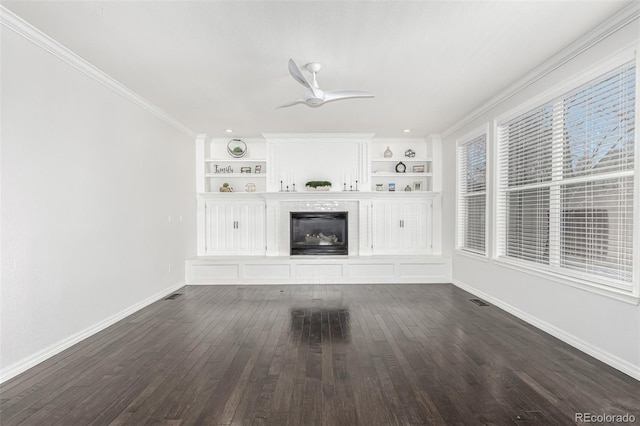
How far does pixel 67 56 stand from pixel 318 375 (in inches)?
141

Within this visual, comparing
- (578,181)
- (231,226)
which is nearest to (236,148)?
(231,226)

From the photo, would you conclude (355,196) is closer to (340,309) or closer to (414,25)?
(340,309)

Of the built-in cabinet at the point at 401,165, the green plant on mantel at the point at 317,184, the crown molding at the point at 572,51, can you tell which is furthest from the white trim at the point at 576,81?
the green plant on mantel at the point at 317,184

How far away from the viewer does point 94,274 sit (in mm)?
3172

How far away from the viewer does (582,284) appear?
2.71 meters

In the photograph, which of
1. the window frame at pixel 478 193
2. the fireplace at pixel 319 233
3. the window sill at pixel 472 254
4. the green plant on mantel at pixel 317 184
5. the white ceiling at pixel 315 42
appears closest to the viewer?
the white ceiling at pixel 315 42

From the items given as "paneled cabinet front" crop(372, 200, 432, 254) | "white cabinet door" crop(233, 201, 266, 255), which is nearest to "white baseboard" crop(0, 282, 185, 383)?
"white cabinet door" crop(233, 201, 266, 255)

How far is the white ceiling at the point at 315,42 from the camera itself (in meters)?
2.24

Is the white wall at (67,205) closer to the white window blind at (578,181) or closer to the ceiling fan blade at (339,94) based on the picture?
the ceiling fan blade at (339,94)

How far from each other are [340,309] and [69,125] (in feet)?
11.6

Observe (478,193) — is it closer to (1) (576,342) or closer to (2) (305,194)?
(1) (576,342)

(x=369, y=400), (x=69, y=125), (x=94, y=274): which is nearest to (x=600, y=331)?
(x=369, y=400)

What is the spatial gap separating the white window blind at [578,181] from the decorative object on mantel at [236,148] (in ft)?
15.0

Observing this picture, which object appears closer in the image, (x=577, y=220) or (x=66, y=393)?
(x=66, y=393)
